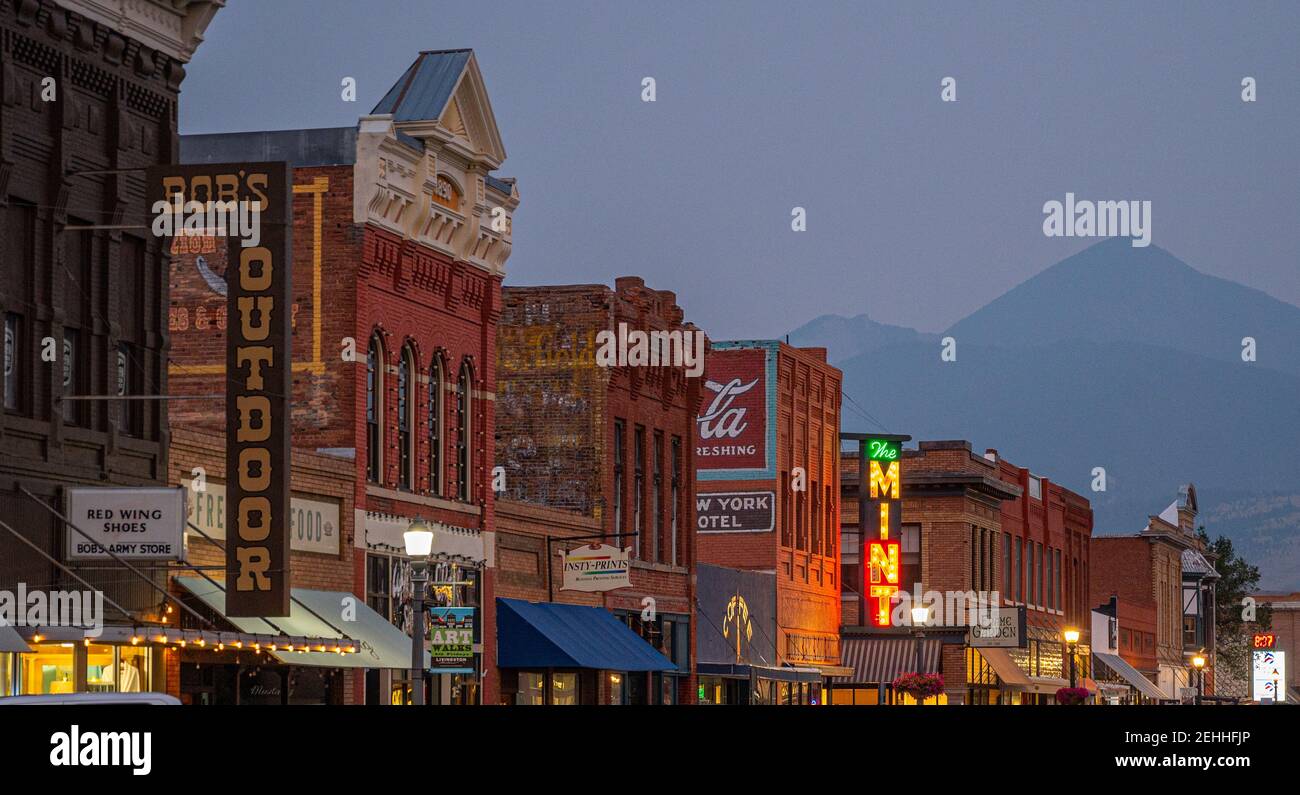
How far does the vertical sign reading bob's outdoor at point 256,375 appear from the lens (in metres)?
26.5

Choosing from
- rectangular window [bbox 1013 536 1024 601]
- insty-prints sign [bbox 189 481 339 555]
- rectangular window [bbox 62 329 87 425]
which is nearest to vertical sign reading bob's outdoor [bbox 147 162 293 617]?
insty-prints sign [bbox 189 481 339 555]

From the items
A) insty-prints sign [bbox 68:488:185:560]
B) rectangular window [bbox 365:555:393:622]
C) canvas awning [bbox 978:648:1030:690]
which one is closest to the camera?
insty-prints sign [bbox 68:488:185:560]

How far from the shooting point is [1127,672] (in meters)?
86.3

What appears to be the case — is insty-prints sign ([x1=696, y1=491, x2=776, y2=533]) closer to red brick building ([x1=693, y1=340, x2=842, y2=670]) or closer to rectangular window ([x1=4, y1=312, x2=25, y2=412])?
red brick building ([x1=693, y1=340, x2=842, y2=670])

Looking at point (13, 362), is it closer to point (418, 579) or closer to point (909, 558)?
point (418, 579)

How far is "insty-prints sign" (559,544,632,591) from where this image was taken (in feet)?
133

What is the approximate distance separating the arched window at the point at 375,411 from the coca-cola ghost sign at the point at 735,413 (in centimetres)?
2035

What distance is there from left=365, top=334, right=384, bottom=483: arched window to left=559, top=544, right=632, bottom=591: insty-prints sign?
24.2 ft

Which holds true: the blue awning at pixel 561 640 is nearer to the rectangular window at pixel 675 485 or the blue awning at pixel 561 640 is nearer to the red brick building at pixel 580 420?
the red brick building at pixel 580 420

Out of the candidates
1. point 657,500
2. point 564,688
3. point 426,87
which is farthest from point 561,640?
point 426,87

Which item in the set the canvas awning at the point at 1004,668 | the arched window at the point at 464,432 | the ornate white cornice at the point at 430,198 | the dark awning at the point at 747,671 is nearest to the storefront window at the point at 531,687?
the arched window at the point at 464,432
